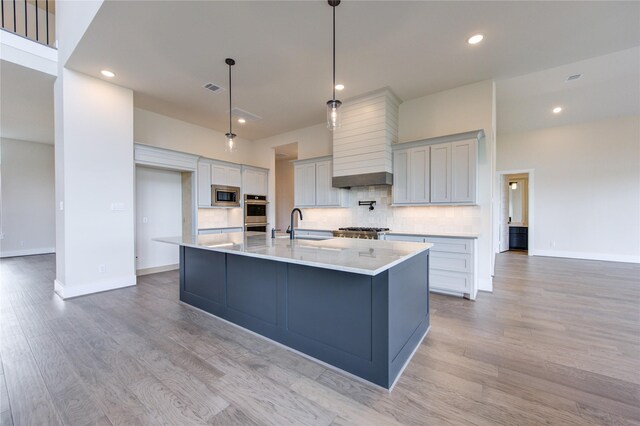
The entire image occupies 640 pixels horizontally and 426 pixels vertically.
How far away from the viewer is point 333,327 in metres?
1.96

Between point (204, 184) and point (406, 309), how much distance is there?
475 centimetres

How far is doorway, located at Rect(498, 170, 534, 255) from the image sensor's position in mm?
6962

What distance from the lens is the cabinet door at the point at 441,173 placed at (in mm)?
3887

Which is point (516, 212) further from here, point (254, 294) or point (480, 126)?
point (254, 294)

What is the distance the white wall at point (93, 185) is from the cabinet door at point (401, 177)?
14.2ft

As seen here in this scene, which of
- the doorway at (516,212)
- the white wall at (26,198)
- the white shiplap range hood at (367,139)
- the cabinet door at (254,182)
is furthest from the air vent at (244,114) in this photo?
the doorway at (516,212)

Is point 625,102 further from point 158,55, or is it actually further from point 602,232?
point 158,55

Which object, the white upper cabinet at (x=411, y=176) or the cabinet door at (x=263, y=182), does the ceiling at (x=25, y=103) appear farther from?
the white upper cabinet at (x=411, y=176)

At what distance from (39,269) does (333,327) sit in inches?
272

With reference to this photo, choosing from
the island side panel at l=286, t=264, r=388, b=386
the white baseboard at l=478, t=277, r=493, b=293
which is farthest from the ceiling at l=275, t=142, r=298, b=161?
the island side panel at l=286, t=264, r=388, b=386

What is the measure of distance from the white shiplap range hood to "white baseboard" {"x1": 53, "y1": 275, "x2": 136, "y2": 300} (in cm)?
387

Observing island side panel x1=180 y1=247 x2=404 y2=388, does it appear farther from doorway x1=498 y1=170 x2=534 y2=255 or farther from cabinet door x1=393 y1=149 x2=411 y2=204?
doorway x1=498 y1=170 x2=534 y2=255

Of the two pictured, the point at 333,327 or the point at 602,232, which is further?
the point at 602,232

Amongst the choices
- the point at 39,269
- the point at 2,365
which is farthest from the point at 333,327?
the point at 39,269
